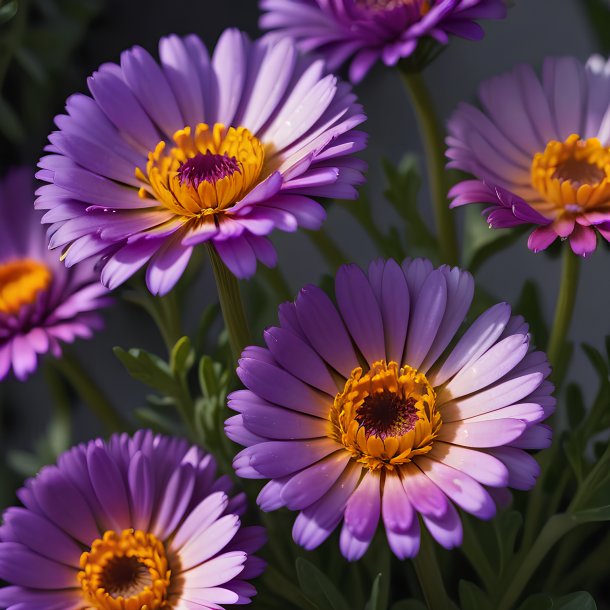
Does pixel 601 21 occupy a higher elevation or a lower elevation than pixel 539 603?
higher

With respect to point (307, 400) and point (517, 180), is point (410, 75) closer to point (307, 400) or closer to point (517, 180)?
point (517, 180)

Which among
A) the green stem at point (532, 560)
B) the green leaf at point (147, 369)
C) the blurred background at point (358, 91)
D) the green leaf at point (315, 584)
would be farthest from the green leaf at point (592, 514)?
the blurred background at point (358, 91)

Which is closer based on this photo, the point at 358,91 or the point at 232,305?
the point at 232,305

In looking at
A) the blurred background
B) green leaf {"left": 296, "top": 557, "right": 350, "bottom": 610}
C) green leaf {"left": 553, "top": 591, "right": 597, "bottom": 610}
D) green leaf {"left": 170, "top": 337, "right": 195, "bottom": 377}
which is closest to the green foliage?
green leaf {"left": 553, "top": 591, "right": 597, "bottom": 610}

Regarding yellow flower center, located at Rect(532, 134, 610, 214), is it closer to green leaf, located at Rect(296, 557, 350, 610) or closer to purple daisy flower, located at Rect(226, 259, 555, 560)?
purple daisy flower, located at Rect(226, 259, 555, 560)

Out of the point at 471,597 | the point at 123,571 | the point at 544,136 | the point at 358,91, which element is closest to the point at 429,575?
the point at 471,597

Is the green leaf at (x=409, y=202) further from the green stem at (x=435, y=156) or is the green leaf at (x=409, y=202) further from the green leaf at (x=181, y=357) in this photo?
the green leaf at (x=181, y=357)

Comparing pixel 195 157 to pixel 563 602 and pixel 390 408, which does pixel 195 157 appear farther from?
pixel 563 602
